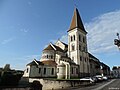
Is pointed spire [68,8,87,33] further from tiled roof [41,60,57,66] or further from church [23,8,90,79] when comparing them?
tiled roof [41,60,57,66]

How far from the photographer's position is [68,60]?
4897 centimetres

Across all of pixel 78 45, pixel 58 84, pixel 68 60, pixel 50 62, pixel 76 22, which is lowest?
pixel 58 84

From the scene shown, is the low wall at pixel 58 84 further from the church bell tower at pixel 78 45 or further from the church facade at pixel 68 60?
the church bell tower at pixel 78 45

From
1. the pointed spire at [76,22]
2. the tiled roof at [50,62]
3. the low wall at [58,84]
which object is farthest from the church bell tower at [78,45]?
the low wall at [58,84]

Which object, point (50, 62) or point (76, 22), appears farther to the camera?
point (76, 22)

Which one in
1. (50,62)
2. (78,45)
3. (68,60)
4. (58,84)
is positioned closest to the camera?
(58,84)

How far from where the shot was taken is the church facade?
44.3 meters

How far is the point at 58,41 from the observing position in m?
61.4

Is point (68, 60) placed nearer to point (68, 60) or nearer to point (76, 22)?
point (68, 60)

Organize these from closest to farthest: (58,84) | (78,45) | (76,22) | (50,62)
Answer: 1. (58,84)
2. (50,62)
3. (78,45)
4. (76,22)

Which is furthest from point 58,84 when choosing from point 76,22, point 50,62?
point 76,22

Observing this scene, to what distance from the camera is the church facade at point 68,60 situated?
44344 millimetres

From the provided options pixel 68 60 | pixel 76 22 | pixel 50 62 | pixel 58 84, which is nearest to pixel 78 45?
pixel 68 60

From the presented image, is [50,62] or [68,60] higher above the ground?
[68,60]
